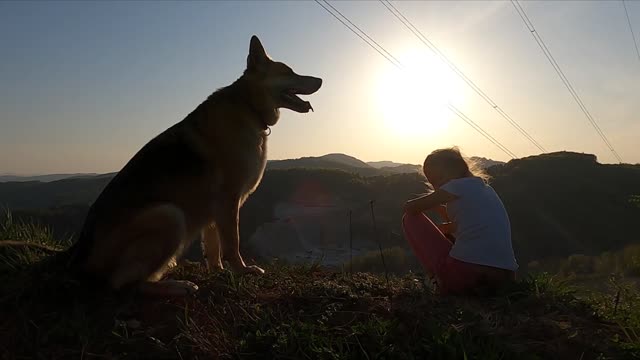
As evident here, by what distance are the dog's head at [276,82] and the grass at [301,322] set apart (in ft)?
6.28

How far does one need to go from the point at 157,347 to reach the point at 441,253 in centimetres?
232

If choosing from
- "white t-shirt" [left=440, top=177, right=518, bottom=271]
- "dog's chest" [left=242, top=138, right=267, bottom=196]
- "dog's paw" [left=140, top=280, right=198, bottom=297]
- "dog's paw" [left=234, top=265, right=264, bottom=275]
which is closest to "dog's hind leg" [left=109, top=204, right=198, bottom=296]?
"dog's paw" [left=140, top=280, right=198, bottom=297]

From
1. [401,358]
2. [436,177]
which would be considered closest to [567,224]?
[436,177]

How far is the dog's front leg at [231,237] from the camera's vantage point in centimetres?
402

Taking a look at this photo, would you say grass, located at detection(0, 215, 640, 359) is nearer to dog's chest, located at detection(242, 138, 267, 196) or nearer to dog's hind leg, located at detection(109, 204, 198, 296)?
dog's hind leg, located at detection(109, 204, 198, 296)

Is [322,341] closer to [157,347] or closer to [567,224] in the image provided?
[157,347]

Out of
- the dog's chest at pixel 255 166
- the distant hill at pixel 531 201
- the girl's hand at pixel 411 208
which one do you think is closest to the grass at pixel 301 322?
the girl's hand at pixel 411 208

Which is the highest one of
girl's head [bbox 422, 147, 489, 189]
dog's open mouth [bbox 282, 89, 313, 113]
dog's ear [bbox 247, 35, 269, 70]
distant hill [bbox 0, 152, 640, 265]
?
dog's ear [bbox 247, 35, 269, 70]

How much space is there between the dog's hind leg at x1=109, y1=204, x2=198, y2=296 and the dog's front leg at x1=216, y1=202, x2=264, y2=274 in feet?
1.97

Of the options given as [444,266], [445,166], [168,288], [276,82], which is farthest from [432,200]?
[168,288]

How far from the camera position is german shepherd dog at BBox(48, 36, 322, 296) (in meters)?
3.16

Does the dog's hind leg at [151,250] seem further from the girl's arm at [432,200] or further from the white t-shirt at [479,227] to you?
the white t-shirt at [479,227]

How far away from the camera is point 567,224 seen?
95.0ft

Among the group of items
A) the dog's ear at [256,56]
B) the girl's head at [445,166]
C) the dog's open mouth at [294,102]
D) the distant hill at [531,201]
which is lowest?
the distant hill at [531,201]
